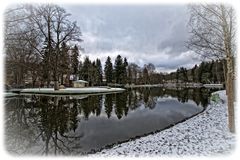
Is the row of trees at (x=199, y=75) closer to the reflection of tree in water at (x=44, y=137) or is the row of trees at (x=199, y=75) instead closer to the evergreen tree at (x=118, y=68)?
the evergreen tree at (x=118, y=68)

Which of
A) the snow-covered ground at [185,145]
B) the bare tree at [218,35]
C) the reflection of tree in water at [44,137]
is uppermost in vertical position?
the bare tree at [218,35]

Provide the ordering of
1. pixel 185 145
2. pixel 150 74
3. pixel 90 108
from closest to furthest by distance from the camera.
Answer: pixel 185 145 → pixel 90 108 → pixel 150 74

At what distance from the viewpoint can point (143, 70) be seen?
93.9 meters

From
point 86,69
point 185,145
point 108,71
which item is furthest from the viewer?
point 108,71

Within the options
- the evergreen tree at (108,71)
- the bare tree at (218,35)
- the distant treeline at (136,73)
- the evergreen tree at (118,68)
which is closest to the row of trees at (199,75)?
the distant treeline at (136,73)

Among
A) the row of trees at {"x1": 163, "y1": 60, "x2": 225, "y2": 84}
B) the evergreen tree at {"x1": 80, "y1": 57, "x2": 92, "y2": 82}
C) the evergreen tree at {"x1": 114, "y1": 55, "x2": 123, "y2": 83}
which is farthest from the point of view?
the row of trees at {"x1": 163, "y1": 60, "x2": 225, "y2": 84}

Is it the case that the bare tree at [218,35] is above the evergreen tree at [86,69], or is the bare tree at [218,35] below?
below

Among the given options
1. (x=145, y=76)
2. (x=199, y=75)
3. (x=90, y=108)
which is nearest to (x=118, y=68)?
(x=145, y=76)

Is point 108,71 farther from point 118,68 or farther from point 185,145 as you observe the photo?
point 185,145

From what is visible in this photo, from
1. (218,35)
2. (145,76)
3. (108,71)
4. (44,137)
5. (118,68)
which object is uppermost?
(118,68)

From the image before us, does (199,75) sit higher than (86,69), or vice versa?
(86,69)

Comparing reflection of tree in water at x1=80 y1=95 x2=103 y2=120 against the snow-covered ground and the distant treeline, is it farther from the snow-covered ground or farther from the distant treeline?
the distant treeline

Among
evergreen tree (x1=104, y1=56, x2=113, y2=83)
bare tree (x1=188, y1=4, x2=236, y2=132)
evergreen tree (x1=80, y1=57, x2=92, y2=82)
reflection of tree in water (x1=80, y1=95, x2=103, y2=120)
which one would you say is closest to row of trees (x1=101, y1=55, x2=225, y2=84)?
evergreen tree (x1=104, y1=56, x2=113, y2=83)

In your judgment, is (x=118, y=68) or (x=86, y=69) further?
(x=118, y=68)
